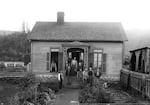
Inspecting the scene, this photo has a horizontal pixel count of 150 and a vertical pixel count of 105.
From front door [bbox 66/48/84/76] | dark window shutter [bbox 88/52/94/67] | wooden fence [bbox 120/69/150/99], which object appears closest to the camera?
wooden fence [bbox 120/69/150/99]

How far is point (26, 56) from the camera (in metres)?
45.3

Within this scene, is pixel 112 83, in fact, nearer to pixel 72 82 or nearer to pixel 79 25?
pixel 72 82

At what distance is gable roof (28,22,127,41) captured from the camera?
18.2 metres

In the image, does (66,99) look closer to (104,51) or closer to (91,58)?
(91,58)

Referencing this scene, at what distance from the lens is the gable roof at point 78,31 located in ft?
59.9

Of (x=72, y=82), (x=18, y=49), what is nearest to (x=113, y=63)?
(x=72, y=82)

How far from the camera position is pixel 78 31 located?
1936 centimetres

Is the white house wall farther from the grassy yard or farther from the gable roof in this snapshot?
the grassy yard

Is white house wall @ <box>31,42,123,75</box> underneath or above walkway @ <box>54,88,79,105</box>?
above

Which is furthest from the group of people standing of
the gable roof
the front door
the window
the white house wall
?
the gable roof

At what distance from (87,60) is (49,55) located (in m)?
3.60

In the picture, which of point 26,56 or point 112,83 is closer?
point 112,83

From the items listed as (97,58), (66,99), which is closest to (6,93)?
(66,99)

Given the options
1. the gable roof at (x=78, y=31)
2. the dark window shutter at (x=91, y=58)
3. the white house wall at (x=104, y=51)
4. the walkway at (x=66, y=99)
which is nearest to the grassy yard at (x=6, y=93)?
the walkway at (x=66, y=99)
